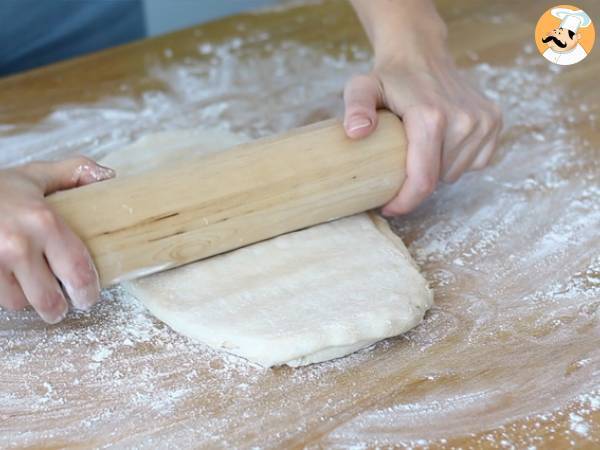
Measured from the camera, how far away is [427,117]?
53.8 inches

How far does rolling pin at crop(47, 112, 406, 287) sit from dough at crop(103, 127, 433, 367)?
32 mm

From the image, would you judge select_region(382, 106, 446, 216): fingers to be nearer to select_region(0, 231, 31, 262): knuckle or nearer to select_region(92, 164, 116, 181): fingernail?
select_region(92, 164, 116, 181): fingernail

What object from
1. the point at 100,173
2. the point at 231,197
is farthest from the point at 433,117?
the point at 100,173

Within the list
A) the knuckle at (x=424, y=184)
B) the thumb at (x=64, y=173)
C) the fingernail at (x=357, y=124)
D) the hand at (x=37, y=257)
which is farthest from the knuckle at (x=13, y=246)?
the knuckle at (x=424, y=184)

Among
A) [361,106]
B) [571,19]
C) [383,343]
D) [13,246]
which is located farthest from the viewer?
[571,19]

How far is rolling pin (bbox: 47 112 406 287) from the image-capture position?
3.91 ft

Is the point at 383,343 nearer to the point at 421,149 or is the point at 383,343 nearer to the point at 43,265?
the point at 421,149

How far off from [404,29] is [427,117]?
0.78ft

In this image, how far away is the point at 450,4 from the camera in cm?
228

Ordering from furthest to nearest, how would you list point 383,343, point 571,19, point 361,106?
point 571,19
point 361,106
point 383,343

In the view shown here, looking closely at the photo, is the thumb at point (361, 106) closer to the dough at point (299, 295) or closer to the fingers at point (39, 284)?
the dough at point (299, 295)

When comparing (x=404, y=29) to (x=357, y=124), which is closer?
(x=357, y=124)

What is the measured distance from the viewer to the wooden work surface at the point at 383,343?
108cm

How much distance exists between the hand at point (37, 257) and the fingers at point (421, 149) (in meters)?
0.56
